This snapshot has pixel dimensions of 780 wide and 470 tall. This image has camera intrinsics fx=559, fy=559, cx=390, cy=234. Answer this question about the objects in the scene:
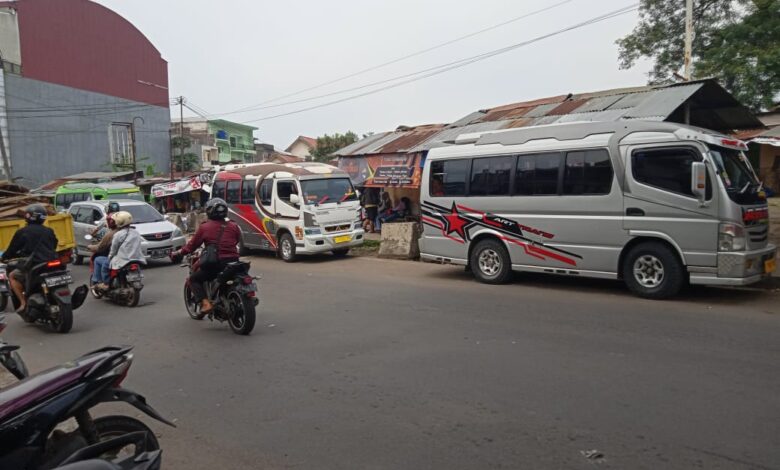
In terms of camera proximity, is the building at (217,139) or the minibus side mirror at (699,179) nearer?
the minibus side mirror at (699,179)

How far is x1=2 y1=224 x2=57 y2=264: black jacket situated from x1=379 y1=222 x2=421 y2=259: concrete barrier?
8111 mm

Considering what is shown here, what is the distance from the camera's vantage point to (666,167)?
8156 millimetres

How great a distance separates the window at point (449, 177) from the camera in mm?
10727

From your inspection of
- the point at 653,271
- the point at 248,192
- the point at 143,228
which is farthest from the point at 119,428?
the point at 248,192

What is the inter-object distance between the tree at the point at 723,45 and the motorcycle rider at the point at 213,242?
15.9m

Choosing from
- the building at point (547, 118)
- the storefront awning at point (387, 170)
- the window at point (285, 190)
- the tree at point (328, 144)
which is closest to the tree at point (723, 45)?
the building at point (547, 118)

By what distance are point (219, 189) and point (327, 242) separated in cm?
476

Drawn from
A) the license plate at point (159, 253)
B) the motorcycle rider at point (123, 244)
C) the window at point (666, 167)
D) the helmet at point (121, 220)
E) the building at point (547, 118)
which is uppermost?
the building at point (547, 118)

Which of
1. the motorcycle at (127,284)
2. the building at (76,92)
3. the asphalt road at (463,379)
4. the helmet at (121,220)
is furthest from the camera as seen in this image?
the building at (76,92)

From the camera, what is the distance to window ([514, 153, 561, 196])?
9344mm

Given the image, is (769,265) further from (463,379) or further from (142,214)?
(142,214)

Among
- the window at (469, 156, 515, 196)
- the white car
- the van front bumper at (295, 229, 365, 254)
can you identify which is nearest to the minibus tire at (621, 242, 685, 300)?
the window at (469, 156, 515, 196)

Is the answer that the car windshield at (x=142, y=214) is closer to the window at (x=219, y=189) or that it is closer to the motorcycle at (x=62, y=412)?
the window at (x=219, y=189)

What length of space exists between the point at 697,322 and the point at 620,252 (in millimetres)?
1968
